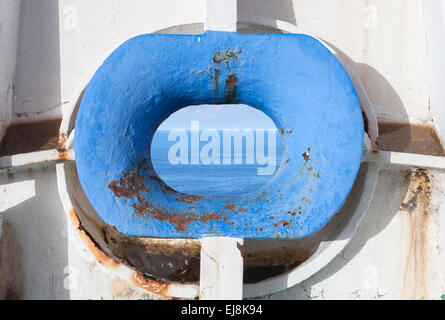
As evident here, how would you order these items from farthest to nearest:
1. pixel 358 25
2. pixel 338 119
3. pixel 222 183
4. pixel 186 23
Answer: pixel 222 183, pixel 358 25, pixel 186 23, pixel 338 119

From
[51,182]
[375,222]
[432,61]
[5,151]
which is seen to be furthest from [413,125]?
[5,151]

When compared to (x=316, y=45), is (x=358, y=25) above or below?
above

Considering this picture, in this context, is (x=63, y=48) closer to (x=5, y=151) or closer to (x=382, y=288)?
(x=5, y=151)

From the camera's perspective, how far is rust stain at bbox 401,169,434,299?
1.82 metres

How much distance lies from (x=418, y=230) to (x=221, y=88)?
1.03 metres

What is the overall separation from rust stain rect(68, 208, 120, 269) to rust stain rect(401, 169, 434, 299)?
1204mm

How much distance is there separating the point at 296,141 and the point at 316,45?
342 mm

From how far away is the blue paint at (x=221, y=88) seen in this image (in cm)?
147

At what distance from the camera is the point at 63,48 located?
1954 mm

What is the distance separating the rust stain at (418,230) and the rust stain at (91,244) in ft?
3.95

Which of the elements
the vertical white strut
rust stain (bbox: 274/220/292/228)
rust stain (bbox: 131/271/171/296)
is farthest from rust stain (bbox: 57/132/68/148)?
rust stain (bbox: 274/220/292/228)

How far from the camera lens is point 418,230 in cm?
183

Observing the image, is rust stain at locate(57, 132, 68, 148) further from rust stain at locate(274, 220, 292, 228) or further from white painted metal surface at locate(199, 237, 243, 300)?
rust stain at locate(274, 220, 292, 228)

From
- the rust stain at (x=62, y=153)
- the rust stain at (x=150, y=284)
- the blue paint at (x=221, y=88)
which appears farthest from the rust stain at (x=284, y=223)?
the rust stain at (x=62, y=153)
